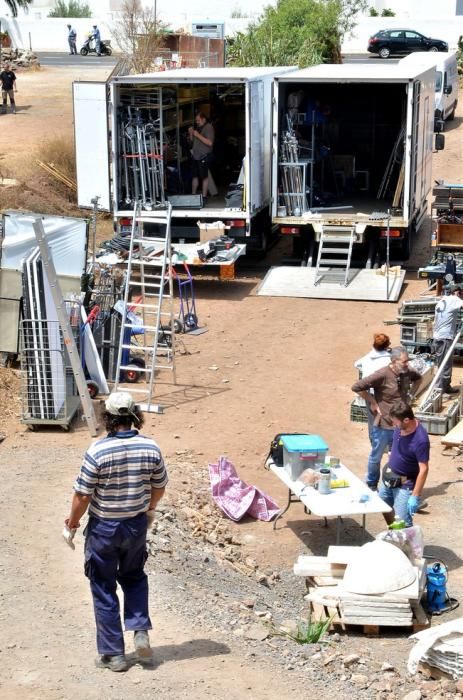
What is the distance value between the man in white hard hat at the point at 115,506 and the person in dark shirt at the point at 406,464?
2.83 m

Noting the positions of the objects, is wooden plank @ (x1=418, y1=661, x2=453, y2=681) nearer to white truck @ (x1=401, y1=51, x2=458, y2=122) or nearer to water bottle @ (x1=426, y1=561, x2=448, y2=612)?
water bottle @ (x1=426, y1=561, x2=448, y2=612)

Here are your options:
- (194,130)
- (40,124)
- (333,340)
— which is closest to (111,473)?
(333,340)

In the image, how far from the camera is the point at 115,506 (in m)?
6.54

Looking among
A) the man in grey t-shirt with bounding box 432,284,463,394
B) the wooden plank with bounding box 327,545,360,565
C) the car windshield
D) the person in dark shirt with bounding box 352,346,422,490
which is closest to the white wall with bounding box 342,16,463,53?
the car windshield

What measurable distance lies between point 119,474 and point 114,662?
3.60ft

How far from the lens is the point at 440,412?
12438 mm

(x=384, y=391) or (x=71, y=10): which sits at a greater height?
(x=71, y=10)

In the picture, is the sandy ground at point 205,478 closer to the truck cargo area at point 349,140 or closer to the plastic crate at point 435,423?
the plastic crate at point 435,423

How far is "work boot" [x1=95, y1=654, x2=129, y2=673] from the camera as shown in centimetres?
668

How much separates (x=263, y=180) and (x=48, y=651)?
12904 millimetres

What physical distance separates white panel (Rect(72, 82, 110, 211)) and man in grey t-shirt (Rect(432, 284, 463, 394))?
22.4 feet

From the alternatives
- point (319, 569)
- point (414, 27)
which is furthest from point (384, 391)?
point (414, 27)

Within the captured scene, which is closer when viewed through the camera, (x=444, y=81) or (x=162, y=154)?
(x=162, y=154)

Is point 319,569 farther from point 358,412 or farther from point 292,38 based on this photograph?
point 292,38
